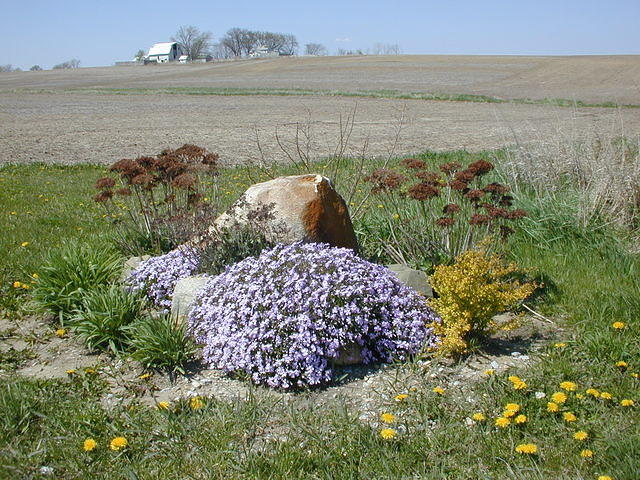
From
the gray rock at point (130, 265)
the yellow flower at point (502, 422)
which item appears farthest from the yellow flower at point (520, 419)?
the gray rock at point (130, 265)

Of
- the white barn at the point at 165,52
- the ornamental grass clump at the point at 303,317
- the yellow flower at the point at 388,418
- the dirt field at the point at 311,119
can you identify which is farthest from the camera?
the white barn at the point at 165,52

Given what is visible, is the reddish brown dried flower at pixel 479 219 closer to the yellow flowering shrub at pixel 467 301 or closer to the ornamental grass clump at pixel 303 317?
the yellow flowering shrub at pixel 467 301

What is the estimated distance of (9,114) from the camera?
90.5 feet

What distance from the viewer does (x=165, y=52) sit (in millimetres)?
125000

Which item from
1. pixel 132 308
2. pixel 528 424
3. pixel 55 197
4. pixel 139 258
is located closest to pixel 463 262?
pixel 528 424

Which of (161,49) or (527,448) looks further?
(161,49)

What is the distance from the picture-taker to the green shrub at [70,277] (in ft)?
16.2

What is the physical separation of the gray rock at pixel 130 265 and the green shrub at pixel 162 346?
1.19 meters

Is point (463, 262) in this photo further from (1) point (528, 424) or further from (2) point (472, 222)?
(1) point (528, 424)

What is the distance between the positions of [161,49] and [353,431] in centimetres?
13442

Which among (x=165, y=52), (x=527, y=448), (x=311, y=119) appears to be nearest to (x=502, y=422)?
(x=527, y=448)

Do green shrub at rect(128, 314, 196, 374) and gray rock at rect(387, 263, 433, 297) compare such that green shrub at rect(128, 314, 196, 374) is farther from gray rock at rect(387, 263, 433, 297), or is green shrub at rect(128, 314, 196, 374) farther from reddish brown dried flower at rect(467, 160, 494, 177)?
reddish brown dried flower at rect(467, 160, 494, 177)

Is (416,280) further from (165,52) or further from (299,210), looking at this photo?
(165,52)

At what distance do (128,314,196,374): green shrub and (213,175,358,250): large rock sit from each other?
1.04m
